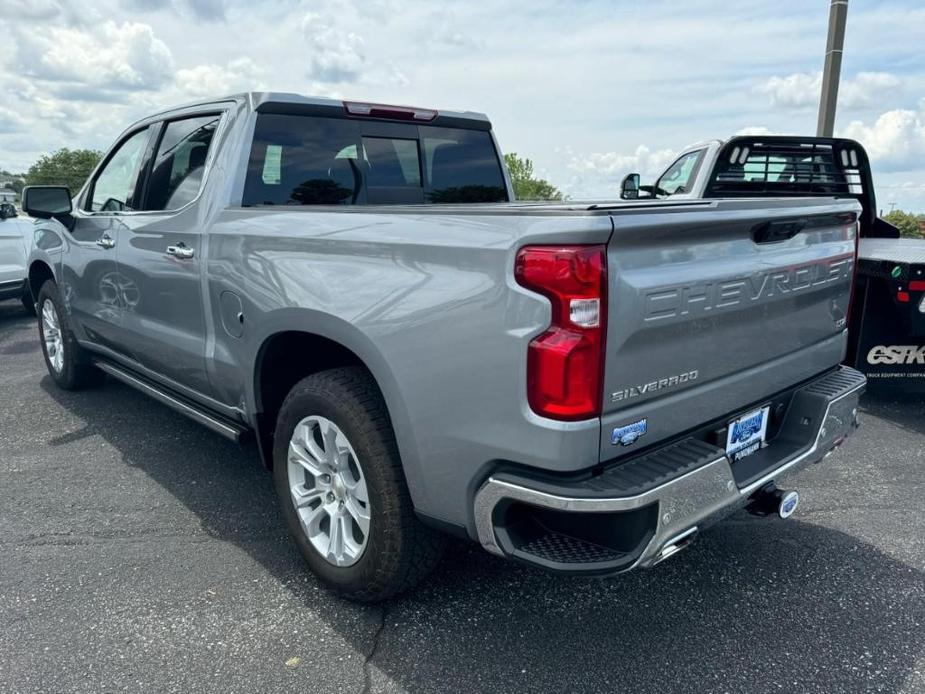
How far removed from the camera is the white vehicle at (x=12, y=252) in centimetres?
846

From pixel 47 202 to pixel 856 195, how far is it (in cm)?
639

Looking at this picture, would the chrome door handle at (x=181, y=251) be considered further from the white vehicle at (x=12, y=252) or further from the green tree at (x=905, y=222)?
the green tree at (x=905, y=222)

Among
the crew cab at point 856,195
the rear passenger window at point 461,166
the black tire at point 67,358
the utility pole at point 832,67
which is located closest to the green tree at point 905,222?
the utility pole at point 832,67

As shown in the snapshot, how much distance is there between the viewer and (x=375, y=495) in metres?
2.56

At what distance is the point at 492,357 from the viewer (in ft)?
6.95

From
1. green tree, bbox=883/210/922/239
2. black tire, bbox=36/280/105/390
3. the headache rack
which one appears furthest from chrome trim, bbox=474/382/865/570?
green tree, bbox=883/210/922/239

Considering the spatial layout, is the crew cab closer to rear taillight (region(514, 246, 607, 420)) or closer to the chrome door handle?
the chrome door handle

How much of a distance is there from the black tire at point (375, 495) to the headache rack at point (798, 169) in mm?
4954

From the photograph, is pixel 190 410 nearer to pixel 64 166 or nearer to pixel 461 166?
pixel 461 166

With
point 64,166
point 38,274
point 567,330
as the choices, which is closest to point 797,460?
point 567,330

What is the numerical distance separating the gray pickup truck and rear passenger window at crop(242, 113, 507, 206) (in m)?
0.01

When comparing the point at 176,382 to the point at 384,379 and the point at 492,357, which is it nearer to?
the point at 384,379

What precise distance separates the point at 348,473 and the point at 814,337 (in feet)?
6.32

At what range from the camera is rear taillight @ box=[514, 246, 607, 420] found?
1.99 m
